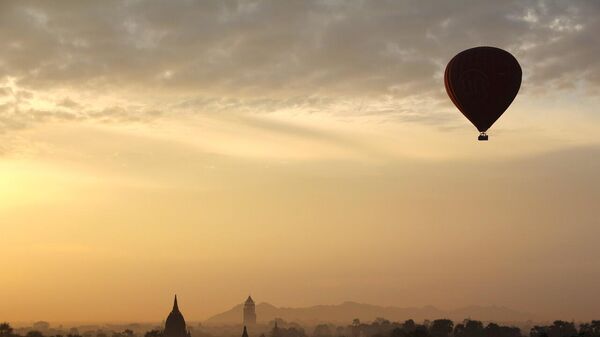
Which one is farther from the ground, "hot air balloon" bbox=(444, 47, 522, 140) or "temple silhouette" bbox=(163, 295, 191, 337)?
"hot air balloon" bbox=(444, 47, 522, 140)

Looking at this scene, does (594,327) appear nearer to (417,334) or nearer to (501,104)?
(417,334)

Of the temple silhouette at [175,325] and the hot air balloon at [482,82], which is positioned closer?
the hot air balloon at [482,82]

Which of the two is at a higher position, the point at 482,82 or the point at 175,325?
the point at 482,82

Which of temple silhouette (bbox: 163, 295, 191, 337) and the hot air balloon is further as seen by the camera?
temple silhouette (bbox: 163, 295, 191, 337)

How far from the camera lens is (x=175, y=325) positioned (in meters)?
165

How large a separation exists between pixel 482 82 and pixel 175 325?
343ft

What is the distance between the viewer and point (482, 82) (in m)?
75.2

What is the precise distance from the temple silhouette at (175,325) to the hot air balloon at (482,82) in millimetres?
101722

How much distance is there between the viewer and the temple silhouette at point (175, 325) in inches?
6447

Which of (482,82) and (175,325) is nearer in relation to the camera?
(482,82)

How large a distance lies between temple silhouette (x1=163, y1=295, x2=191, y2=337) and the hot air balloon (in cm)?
10172

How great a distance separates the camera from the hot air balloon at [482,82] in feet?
246

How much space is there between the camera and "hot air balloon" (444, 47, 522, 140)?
246ft

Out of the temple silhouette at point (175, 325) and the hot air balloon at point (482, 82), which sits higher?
the hot air balloon at point (482, 82)
